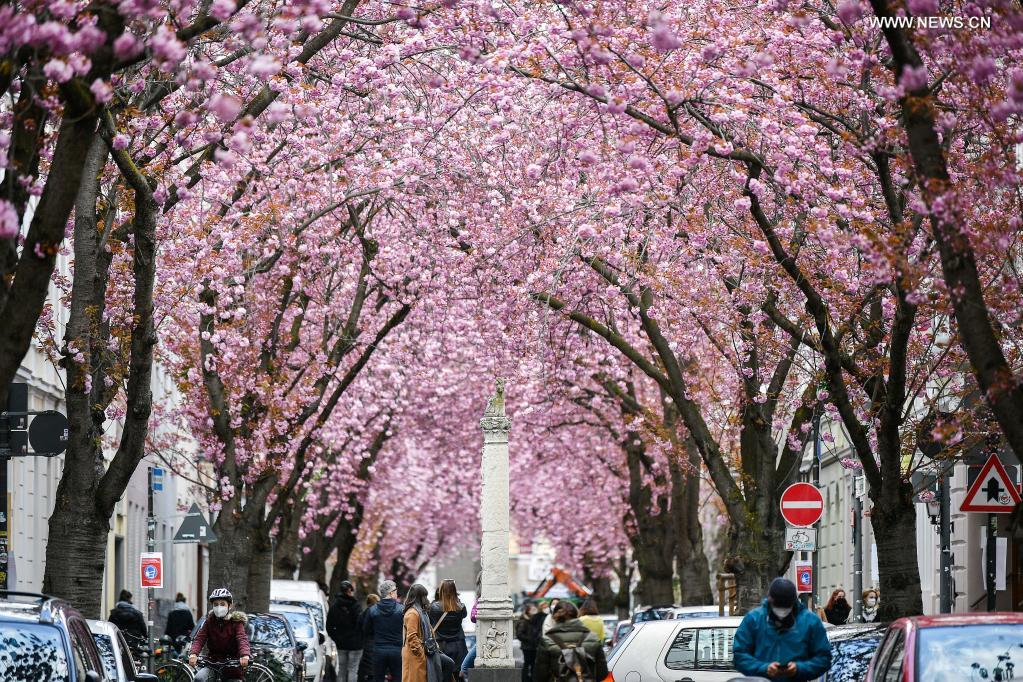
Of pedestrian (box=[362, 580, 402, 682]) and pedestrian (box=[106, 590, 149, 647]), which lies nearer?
pedestrian (box=[362, 580, 402, 682])

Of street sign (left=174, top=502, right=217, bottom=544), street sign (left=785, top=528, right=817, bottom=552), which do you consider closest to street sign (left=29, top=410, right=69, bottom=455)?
street sign (left=174, top=502, right=217, bottom=544)

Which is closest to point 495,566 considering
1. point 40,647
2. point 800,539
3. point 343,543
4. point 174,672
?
point 800,539

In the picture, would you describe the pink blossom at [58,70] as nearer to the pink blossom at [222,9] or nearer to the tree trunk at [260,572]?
the pink blossom at [222,9]

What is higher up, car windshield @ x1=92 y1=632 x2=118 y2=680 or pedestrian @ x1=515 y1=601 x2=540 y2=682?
car windshield @ x1=92 y1=632 x2=118 y2=680

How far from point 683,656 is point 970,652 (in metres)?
6.86

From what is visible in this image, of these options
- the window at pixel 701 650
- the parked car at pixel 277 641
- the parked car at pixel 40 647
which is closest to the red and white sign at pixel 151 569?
the parked car at pixel 277 641

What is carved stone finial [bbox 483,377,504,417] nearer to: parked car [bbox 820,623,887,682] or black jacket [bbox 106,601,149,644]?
black jacket [bbox 106,601,149,644]

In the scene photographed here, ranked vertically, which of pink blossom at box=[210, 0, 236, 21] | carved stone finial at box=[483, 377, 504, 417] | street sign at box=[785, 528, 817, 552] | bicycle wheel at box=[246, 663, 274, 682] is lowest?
bicycle wheel at box=[246, 663, 274, 682]

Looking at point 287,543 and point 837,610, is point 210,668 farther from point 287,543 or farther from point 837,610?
point 287,543

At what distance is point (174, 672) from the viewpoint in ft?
69.8

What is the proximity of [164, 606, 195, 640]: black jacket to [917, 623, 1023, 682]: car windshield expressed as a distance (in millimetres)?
23331

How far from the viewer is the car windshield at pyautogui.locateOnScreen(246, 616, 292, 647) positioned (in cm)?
2709

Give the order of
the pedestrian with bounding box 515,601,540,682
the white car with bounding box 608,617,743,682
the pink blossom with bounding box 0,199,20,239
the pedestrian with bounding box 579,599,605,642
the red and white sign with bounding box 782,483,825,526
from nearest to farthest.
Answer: the pink blossom with bounding box 0,199,20,239 < the white car with bounding box 608,617,743,682 < the pedestrian with bounding box 579,599,605,642 < the red and white sign with bounding box 782,483,825,526 < the pedestrian with bounding box 515,601,540,682

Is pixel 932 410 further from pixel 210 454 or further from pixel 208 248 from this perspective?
pixel 210 454
